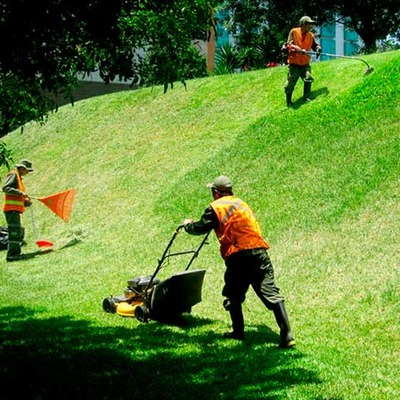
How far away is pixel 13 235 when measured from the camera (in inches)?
580

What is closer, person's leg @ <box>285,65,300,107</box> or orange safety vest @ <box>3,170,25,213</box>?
orange safety vest @ <box>3,170,25,213</box>

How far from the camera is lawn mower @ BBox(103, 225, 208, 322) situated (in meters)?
8.23

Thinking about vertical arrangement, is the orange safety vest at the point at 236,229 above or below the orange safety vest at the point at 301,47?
below

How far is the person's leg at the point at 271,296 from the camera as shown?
7.16 m

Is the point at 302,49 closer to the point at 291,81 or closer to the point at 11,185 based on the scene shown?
the point at 291,81

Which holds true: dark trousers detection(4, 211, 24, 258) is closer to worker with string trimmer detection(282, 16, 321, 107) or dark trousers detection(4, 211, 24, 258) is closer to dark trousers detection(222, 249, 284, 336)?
worker with string trimmer detection(282, 16, 321, 107)

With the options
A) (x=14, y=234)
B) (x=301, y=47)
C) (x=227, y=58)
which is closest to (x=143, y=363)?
(x=14, y=234)

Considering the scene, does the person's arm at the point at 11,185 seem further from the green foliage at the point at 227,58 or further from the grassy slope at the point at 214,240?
the green foliage at the point at 227,58

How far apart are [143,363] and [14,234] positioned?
8.53 m

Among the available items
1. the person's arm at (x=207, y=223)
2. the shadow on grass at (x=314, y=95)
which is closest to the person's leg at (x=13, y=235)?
the shadow on grass at (x=314, y=95)

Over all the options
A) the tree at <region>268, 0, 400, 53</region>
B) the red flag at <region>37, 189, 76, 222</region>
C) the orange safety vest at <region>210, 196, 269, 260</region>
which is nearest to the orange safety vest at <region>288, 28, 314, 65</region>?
the red flag at <region>37, 189, 76, 222</region>

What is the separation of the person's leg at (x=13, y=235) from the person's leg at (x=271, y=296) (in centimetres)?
853

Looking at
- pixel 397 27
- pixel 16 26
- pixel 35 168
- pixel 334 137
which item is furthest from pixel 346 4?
pixel 16 26

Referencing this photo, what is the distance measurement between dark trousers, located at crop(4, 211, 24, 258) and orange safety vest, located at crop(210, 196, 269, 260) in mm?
8231
